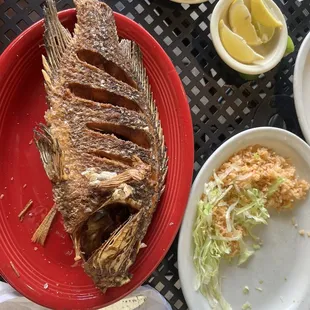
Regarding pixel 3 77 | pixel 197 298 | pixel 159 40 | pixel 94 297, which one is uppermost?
pixel 3 77

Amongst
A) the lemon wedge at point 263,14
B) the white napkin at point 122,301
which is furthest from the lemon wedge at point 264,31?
the white napkin at point 122,301

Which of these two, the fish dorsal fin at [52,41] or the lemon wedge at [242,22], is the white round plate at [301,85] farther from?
the fish dorsal fin at [52,41]

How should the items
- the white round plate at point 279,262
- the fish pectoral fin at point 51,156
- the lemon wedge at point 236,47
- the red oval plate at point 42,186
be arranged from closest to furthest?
1. the fish pectoral fin at point 51,156
2. the red oval plate at point 42,186
3. the lemon wedge at point 236,47
4. the white round plate at point 279,262

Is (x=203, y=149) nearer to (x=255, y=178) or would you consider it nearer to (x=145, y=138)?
(x=255, y=178)

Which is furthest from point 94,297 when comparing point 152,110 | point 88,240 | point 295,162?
point 295,162

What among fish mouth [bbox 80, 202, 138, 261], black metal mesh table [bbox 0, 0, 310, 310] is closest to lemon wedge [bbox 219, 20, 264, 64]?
black metal mesh table [bbox 0, 0, 310, 310]
